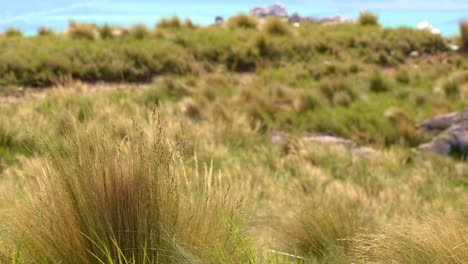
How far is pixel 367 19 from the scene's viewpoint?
65.4 feet

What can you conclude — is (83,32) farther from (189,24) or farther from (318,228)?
(318,228)

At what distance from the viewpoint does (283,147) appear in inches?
325

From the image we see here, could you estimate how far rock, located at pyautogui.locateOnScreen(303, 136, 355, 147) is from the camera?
859cm

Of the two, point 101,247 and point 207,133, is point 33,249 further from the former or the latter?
point 207,133

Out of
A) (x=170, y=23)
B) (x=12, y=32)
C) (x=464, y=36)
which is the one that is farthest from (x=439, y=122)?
(x=12, y=32)

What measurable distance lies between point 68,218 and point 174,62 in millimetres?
10665

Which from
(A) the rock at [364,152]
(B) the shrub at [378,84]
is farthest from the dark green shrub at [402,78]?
(A) the rock at [364,152]

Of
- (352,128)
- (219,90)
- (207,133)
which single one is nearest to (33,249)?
(207,133)

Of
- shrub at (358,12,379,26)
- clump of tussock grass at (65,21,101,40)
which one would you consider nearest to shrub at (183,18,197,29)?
clump of tussock grass at (65,21,101,40)

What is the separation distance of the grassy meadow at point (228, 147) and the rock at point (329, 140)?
0.12 meters

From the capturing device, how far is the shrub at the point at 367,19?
1989cm

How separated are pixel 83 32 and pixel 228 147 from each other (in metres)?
8.28

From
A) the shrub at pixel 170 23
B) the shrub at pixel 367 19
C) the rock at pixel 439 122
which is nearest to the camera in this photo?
the rock at pixel 439 122

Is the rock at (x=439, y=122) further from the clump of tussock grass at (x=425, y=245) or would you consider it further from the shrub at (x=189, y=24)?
the shrub at (x=189, y=24)
